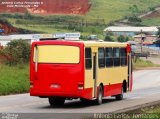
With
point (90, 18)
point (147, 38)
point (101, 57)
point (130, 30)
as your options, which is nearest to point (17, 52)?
point (101, 57)

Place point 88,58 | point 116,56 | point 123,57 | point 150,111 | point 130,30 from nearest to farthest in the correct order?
point 150,111, point 88,58, point 116,56, point 123,57, point 130,30

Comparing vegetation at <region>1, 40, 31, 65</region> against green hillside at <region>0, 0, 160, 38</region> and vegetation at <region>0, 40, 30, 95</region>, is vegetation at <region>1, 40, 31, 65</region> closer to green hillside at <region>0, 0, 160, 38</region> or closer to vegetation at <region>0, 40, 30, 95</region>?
vegetation at <region>0, 40, 30, 95</region>

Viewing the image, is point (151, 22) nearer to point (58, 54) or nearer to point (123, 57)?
point (123, 57)

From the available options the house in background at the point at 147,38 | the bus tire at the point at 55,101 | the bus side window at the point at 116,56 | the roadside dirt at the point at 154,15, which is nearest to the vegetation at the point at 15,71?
the bus side window at the point at 116,56

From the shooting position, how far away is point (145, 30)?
151m

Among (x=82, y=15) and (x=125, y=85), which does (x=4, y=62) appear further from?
(x=82, y=15)

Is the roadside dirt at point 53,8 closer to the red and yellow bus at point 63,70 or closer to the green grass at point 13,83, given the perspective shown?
the green grass at point 13,83

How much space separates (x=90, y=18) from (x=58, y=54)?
128 meters

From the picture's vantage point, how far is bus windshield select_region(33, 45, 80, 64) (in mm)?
26203

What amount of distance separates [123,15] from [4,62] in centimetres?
10425

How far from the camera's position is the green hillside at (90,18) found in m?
133

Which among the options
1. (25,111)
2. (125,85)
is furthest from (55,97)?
(125,85)

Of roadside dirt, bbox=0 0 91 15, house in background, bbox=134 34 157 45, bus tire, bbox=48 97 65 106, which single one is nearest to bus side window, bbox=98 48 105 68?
bus tire, bbox=48 97 65 106

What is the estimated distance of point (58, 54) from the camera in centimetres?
2628
